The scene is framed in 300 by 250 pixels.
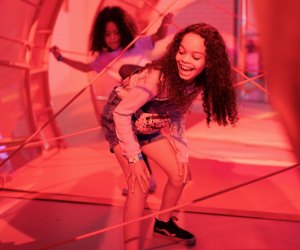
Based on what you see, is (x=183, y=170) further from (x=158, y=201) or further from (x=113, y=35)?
(x=113, y=35)

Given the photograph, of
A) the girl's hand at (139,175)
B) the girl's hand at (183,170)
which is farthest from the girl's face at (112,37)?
the girl's hand at (139,175)

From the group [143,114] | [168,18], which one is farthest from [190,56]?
[168,18]

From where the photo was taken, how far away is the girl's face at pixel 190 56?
1000 mm

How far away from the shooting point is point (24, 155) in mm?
2164

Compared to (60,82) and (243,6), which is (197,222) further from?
(243,6)

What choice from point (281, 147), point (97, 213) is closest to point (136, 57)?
point (281, 147)

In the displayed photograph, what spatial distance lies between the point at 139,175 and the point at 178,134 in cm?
26

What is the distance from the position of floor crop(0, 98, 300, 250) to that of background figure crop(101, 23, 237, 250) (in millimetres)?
101

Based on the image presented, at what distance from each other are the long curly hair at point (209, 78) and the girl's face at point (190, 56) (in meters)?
0.01

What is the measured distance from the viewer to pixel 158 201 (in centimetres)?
160

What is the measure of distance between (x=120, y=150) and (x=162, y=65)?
27 cm

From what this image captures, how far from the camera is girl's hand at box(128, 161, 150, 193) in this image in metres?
1.04

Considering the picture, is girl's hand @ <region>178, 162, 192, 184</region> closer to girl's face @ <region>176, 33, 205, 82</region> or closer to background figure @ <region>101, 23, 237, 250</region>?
background figure @ <region>101, 23, 237, 250</region>

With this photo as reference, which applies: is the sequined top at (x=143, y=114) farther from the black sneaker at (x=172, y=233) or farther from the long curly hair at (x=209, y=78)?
the black sneaker at (x=172, y=233)
